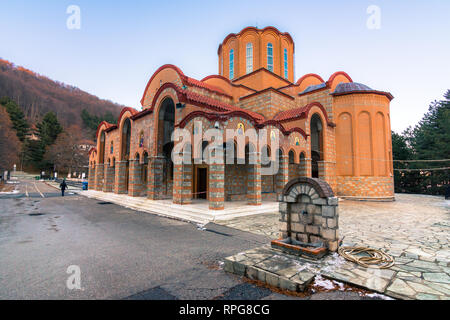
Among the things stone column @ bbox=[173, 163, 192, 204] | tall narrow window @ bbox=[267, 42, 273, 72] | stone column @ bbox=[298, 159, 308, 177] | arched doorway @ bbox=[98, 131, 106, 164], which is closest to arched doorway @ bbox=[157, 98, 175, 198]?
stone column @ bbox=[173, 163, 192, 204]

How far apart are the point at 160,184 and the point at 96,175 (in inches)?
438

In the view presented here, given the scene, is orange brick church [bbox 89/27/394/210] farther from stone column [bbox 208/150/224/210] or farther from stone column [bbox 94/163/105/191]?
stone column [bbox 208/150/224/210]

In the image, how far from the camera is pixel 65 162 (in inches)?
1672

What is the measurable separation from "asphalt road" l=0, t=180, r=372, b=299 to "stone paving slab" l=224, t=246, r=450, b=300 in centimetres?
23

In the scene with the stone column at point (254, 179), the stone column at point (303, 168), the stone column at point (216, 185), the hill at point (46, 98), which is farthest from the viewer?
the hill at point (46, 98)

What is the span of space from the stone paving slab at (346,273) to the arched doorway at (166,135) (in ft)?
31.7

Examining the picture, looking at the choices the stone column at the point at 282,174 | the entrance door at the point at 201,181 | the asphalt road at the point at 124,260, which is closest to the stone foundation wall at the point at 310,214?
the asphalt road at the point at 124,260

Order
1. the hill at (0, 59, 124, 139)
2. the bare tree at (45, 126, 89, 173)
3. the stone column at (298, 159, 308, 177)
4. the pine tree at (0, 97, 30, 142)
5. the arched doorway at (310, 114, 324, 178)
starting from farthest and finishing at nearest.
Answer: the hill at (0, 59, 124, 139), the pine tree at (0, 97, 30, 142), the bare tree at (45, 126, 89, 173), the arched doorway at (310, 114, 324, 178), the stone column at (298, 159, 308, 177)

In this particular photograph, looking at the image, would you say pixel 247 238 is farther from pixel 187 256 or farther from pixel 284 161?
pixel 284 161

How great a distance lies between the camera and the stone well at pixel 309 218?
439cm

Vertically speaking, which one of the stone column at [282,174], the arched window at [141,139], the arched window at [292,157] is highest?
the arched window at [141,139]

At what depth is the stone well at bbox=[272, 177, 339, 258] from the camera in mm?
4395

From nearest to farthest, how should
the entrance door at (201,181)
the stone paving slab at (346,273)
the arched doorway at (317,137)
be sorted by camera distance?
the stone paving slab at (346,273) → the entrance door at (201,181) → the arched doorway at (317,137)

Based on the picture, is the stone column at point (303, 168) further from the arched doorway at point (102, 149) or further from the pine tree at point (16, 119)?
the pine tree at point (16, 119)
